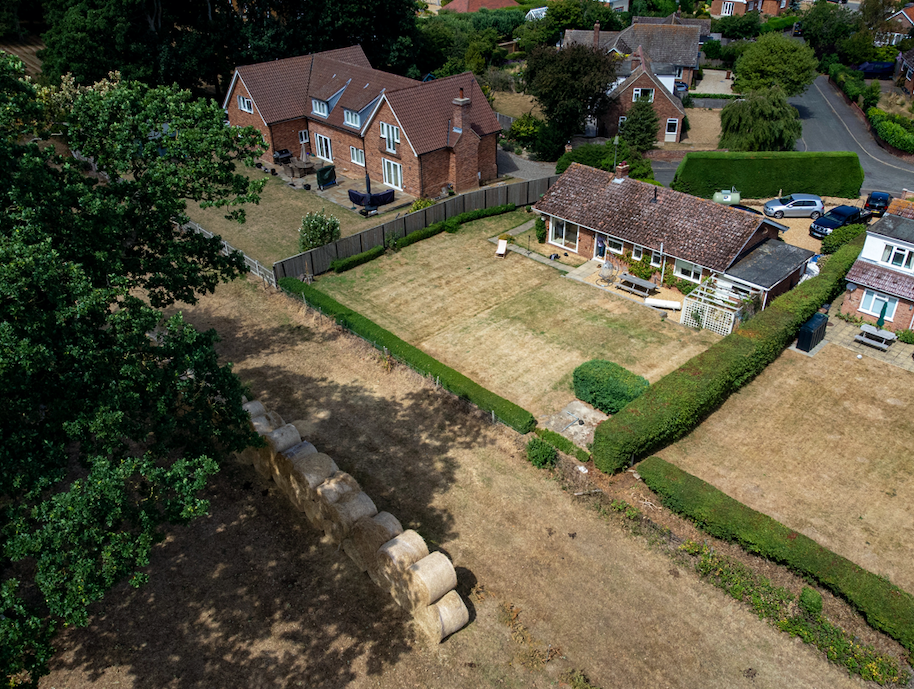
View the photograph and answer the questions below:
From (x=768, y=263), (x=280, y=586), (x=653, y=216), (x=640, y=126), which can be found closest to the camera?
(x=280, y=586)

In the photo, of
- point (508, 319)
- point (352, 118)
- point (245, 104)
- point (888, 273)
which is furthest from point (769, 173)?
point (245, 104)

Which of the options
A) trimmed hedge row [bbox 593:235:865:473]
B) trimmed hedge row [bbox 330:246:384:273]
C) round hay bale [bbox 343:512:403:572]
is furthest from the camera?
trimmed hedge row [bbox 330:246:384:273]

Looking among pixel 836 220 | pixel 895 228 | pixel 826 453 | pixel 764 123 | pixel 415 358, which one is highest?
pixel 764 123

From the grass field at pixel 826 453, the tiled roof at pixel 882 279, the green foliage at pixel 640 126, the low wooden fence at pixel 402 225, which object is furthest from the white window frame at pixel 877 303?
the green foliage at pixel 640 126

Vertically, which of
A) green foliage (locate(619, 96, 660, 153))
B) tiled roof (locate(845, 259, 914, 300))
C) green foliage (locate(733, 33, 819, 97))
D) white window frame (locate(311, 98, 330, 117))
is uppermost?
green foliage (locate(733, 33, 819, 97))

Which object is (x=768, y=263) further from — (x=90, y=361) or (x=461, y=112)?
(x=90, y=361)

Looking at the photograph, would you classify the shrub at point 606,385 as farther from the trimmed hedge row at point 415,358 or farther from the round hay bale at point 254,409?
the round hay bale at point 254,409

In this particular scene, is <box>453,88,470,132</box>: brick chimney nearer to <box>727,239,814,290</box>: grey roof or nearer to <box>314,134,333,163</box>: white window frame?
<box>314,134,333,163</box>: white window frame

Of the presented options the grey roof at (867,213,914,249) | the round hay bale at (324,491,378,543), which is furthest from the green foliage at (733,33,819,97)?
the round hay bale at (324,491,378,543)
